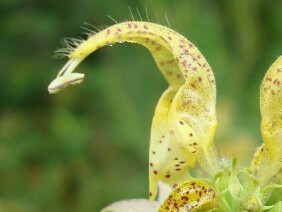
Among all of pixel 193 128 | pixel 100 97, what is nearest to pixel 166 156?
pixel 193 128

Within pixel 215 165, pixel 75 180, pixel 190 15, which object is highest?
pixel 190 15

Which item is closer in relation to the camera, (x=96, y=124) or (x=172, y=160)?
(x=172, y=160)

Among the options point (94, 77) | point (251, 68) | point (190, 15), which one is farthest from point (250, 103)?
point (94, 77)

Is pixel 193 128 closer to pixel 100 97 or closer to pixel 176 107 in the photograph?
pixel 176 107

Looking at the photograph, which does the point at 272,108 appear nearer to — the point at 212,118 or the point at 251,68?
the point at 212,118

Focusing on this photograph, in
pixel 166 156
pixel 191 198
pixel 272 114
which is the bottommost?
pixel 191 198

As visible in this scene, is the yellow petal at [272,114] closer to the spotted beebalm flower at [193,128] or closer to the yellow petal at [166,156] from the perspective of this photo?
the spotted beebalm flower at [193,128]

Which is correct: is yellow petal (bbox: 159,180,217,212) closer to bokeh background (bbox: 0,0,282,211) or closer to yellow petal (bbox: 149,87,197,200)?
yellow petal (bbox: 149,87,197,200)

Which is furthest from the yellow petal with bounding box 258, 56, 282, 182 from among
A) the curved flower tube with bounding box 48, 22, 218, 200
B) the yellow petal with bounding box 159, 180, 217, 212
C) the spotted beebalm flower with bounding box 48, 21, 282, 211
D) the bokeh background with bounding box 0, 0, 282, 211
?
the bokeh background with bounding box 0, 0, 282, 211
